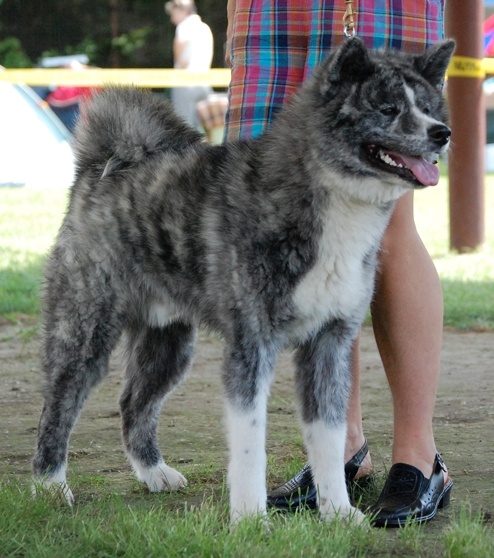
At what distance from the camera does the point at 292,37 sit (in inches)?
129

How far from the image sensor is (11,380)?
4.96 meters

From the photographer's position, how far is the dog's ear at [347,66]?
284 cm

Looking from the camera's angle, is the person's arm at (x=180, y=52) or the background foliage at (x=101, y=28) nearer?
the person's arm at (x=180, y=52)

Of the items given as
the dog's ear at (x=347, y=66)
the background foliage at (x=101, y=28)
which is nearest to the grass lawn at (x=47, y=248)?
the dog's ear at (x=347, y=66)

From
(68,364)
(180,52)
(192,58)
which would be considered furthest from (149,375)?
(180,52)

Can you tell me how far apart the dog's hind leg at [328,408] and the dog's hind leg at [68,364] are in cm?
66

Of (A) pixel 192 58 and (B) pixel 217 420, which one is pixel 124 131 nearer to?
(B) pixel 217 420

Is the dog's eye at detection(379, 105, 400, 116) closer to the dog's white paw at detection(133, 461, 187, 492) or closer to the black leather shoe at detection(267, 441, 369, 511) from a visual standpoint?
the black leather shoe at detection(267, 441, 369, 511)

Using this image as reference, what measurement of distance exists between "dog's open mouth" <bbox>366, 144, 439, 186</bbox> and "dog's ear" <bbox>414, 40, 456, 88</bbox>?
12.1 inches

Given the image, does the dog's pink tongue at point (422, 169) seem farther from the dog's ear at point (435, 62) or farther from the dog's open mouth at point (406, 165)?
the dog's ear at point (435, 62)

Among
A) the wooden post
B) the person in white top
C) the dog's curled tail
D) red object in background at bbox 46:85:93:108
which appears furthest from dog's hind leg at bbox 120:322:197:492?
red object in background at bbox 46:85:93:108

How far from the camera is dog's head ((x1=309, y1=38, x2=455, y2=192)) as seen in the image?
283 cm

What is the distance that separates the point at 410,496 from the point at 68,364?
1.14m

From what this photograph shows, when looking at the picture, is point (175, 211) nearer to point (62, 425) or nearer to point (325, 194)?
point (325, 194)
